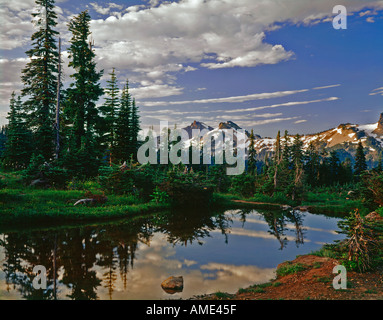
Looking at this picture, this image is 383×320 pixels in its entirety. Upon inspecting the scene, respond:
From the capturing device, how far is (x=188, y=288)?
8.70m

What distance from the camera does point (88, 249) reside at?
11789mm

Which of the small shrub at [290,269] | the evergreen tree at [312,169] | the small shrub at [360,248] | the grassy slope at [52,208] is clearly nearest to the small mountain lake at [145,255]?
the small shrub at [290,269]

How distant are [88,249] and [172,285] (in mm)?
5361

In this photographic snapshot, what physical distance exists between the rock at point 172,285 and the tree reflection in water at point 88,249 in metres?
1.45

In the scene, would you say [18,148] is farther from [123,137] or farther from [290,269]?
[290,269]

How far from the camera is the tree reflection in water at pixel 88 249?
27.5 feet

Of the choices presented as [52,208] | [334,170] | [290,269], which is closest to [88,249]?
[52,208]

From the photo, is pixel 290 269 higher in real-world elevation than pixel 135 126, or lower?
lower

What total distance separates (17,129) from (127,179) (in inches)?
561

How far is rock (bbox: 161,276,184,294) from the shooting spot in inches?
336

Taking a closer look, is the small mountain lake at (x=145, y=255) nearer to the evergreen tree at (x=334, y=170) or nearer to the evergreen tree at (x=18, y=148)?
the evergreen tree at (x=18, y=148)

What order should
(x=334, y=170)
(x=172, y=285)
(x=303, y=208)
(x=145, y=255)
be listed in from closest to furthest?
(x=172, y=285) → (x=145, y=255) → (x=303, y=208) → (x=334, y=170)

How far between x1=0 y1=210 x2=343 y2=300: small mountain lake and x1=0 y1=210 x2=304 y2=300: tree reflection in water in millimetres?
31
